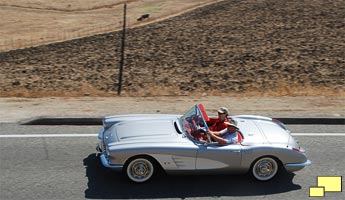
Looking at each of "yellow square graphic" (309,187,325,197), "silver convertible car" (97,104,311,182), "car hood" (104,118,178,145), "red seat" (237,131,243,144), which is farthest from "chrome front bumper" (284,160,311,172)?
"car hood" (104,118,178,145)

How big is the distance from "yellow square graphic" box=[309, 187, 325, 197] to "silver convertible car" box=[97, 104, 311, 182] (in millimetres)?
423

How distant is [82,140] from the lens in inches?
414

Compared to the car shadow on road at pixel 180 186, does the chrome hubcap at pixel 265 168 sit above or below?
above

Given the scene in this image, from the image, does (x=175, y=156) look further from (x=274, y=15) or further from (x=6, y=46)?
(x=6, y=46)

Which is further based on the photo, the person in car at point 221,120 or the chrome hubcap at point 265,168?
the person in car at point 221,120

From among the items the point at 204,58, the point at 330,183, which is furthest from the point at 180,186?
the point at 204,58

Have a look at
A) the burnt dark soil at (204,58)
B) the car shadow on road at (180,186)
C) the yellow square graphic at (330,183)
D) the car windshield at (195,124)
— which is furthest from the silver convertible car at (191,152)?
the burnt dark soil at (204,58)

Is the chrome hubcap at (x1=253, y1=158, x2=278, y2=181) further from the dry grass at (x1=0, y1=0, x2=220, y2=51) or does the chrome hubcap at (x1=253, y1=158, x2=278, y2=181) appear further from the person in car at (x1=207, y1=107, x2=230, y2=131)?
the dry grass at (x1=0, y1=0, x2=220, y2=51)

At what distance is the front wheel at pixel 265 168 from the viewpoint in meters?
8.57

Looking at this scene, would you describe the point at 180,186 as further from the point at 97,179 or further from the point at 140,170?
the point at 97,179

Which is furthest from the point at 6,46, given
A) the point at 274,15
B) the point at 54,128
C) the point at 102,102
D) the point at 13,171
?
the point at 13,171

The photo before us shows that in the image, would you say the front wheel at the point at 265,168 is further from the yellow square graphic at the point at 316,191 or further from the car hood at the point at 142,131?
the car hood at the point at 142,131

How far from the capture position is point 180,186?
845 centimetres

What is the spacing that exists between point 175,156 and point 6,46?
78.2ft
